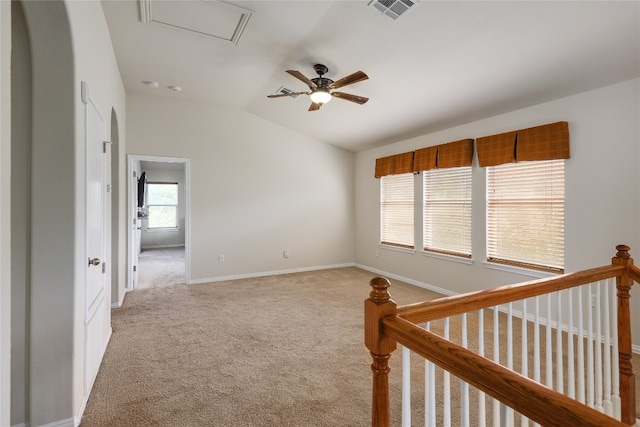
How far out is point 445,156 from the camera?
14.4 ft

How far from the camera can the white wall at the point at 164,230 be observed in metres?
9.16

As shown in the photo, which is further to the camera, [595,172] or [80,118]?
[595,172]

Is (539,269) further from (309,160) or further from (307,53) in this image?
(309,160)

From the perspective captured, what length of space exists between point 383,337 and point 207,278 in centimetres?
467

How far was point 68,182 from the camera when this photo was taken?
1783 mm

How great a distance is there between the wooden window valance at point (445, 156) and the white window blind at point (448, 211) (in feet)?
0.48

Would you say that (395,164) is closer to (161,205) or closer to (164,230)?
(161,205)

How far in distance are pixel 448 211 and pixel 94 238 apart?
4.17 m

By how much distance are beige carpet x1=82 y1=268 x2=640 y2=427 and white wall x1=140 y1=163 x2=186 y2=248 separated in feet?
17.7

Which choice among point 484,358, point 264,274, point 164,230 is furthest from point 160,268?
point 484,358

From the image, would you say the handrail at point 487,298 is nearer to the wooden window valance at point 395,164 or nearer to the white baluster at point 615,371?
the white baluster at point 615,371

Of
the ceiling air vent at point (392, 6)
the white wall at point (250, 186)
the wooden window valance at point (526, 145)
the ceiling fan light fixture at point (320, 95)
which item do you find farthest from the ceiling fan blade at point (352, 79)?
the white wall at point (250, 186)

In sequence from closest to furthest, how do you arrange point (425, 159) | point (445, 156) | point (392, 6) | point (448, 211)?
point (392, 6) → point (445, 156) → point (448, 211) → point (425, 159)

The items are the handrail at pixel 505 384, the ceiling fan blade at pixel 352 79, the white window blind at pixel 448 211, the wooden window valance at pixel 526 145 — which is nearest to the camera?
the handrail at pixel 505 384
